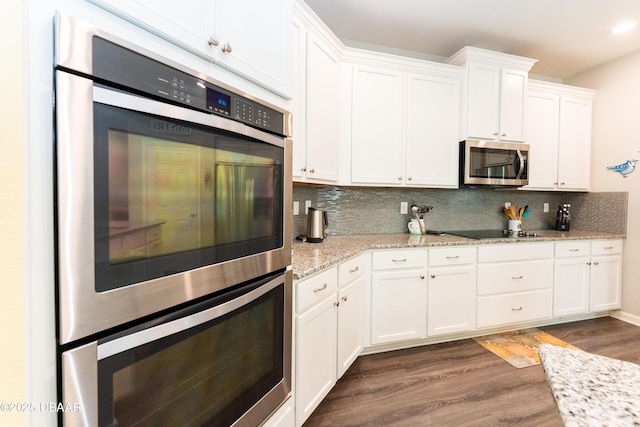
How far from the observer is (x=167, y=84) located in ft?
2.40

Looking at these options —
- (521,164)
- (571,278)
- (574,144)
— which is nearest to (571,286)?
(571,278)

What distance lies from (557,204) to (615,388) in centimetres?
402

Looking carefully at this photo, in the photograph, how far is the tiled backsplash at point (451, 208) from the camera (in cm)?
286

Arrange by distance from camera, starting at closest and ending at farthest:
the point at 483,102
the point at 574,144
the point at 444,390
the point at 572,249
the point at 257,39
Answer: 1. the point at 257,39
2. the point at 444,390
3. the point at 483,102
4. the point at 572,249
5. the point at 574,144

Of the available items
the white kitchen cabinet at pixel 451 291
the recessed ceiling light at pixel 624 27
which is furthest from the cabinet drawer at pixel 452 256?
the recessed ceiling light at pixel 624 27

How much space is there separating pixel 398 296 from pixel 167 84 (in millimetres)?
2224

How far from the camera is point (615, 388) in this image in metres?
0.57

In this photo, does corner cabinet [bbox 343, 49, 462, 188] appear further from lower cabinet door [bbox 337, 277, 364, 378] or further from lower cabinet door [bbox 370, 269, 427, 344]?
lower cabinet door [bbox 337, 277, 364, 378]

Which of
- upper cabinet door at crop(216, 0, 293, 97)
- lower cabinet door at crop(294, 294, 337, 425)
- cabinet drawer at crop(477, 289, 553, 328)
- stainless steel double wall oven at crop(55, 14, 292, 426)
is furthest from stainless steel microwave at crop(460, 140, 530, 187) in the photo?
stainless steel double wall oven at crop(55, 14, 292, 426)

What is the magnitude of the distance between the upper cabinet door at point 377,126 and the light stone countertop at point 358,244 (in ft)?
1.71

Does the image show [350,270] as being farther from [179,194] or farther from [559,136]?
[559,136]

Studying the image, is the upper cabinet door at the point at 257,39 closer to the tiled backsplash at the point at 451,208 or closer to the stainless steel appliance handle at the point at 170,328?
the stainless steel appliance handle at the point at 170,328

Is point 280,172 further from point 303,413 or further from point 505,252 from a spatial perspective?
point 505,252

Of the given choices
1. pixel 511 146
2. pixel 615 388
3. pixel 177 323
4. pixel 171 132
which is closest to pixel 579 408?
pixel 615 388
